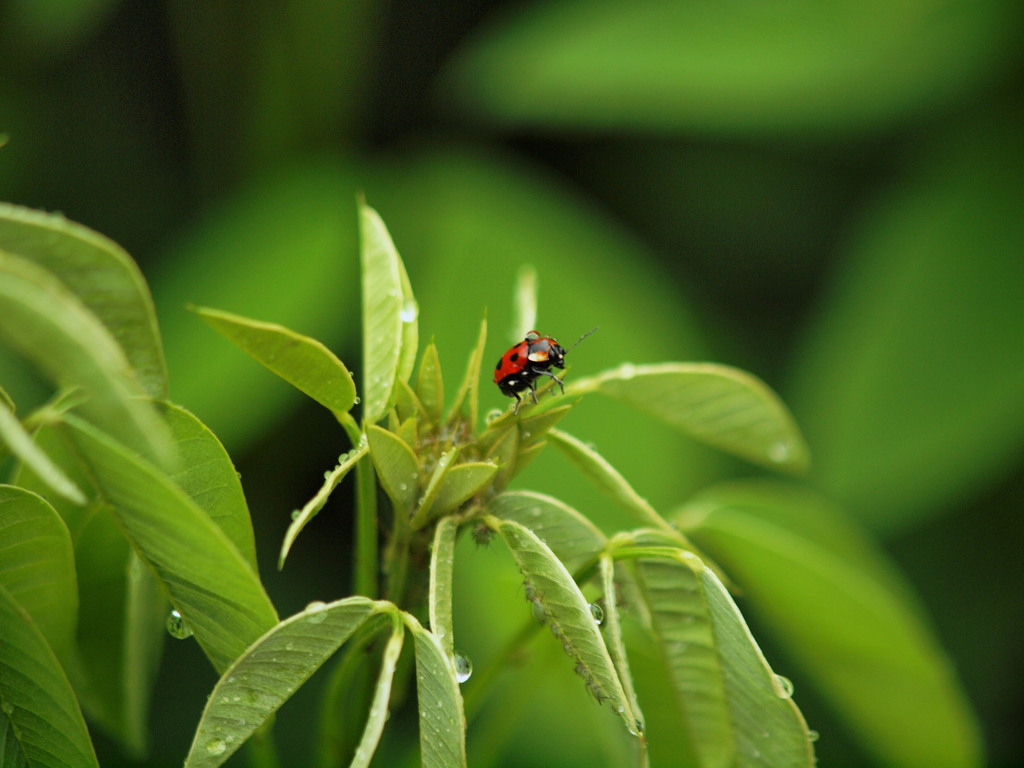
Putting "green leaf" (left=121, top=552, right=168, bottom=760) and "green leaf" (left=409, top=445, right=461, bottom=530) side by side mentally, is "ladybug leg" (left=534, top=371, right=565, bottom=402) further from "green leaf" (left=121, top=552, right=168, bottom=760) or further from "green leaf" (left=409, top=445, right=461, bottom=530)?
"green leaf" (left=121, top=552, right=168, bottom=760)

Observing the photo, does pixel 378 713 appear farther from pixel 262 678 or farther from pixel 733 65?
pixel 733 65

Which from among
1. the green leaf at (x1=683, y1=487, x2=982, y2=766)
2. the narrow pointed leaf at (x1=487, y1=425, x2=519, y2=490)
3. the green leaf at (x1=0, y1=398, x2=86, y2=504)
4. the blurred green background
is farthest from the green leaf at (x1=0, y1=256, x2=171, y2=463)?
the blurred green background

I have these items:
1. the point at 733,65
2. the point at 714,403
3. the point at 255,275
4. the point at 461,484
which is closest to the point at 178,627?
the point at 461,484

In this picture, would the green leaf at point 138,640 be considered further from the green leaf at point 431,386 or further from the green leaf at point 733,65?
the green leaf at point 733,65

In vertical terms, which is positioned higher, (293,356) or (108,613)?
(293,356)

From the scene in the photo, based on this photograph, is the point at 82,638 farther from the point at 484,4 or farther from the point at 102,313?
the point at 484,4

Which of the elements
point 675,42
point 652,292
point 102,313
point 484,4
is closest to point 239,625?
point 102,313
